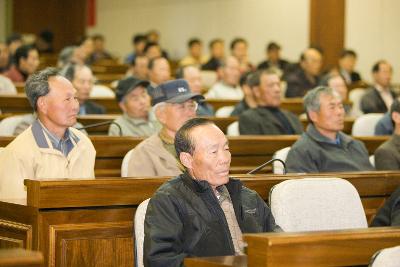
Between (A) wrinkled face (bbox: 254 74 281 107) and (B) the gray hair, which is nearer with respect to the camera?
(B) the gray hair

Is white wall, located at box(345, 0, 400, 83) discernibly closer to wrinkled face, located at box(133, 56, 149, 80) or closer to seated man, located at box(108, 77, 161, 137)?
wrinkled face, located at box(133, 56, 149, 80)

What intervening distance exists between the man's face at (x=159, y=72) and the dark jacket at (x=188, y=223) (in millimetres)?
5375

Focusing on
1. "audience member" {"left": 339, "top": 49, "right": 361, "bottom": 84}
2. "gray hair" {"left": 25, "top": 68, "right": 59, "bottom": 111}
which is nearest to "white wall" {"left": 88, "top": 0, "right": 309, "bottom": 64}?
"audience member" {"left": 339, "top": 49, "right": 361, "bottom": 84}

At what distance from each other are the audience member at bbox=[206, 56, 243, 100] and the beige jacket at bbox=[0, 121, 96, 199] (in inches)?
234

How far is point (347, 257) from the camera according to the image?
3.04m

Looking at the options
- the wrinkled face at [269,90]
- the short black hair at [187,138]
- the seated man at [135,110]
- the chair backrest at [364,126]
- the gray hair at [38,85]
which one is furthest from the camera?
the chair backrest at [364,126]

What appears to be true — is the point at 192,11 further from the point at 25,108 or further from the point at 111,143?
the point at 111,143

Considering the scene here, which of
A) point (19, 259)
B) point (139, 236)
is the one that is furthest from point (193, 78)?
point (19, 259)

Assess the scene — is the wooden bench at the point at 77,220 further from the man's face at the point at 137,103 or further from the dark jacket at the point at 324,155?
the man's face at the point at 137,103

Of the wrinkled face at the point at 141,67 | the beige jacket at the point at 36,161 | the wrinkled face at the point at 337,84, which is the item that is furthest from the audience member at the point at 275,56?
the beige jacket at the point at 36,161

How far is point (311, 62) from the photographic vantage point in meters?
11.7

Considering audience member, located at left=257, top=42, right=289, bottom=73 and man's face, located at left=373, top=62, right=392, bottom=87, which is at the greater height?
audience member, located at left=257, top=42, right=289, bottom=73

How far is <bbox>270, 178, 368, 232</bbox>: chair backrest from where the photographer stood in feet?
12.7

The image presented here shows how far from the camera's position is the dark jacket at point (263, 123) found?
23.1ft
